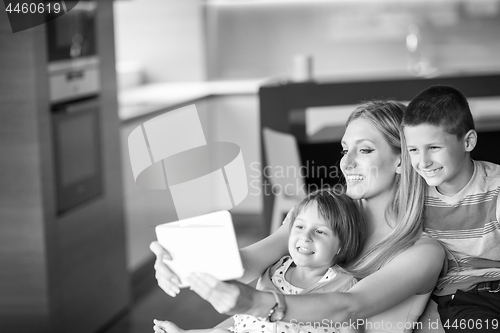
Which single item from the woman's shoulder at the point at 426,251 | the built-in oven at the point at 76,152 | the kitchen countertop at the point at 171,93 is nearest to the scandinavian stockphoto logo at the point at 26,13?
the built-in oven at the point at 76,152

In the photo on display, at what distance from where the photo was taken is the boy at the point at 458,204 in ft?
3.77

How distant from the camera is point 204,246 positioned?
3.20 feet

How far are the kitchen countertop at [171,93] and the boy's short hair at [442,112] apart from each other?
7.39ft

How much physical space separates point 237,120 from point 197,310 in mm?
1785

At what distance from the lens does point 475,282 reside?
4.01ft

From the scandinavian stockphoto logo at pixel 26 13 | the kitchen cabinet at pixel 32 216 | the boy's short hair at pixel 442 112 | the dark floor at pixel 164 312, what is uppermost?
the scandinavian stockphoto logo at pixel 26 13

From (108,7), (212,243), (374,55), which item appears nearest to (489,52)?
(374,55)

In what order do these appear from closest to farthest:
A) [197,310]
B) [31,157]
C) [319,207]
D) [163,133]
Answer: [319,207]
[163,133]
[31,157]
[197,310]

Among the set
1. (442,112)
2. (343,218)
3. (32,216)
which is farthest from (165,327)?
(32,216)

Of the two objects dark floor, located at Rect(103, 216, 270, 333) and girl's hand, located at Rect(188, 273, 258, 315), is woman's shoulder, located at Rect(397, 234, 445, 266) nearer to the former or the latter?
girl's hand, located at Rect(188, 273, 258, 315)

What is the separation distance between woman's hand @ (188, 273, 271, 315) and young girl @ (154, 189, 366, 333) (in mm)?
195

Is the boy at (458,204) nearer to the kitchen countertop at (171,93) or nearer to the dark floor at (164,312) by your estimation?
the dark floor at (164,312)

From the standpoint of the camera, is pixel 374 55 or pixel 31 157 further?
pixel 374 55

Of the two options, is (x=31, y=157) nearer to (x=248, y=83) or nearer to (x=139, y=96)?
(x=139, y=96)
